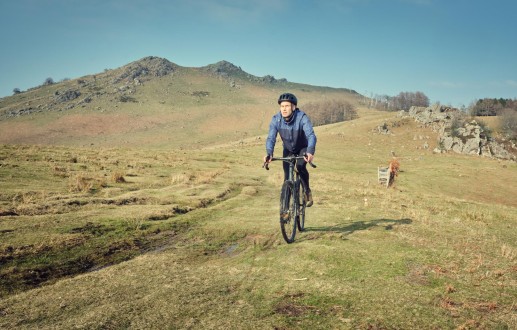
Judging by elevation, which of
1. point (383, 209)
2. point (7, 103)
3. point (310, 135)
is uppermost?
point (7, 103)

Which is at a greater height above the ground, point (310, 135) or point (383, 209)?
point (310, 135)

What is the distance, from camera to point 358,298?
5.28 metres

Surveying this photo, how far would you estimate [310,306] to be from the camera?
200 inches

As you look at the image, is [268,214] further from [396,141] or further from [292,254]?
[396,141]

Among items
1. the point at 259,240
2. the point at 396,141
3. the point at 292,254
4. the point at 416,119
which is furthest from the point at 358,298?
the point at 416,119

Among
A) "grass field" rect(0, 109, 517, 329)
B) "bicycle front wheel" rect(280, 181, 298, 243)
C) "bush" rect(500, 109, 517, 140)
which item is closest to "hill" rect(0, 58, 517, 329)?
"grass field" rect(0, 109, 517, 329)

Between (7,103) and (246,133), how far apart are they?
430 feet

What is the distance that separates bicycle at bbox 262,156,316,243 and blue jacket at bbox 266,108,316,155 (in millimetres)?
485

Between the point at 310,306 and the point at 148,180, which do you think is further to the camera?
the point at 148,180

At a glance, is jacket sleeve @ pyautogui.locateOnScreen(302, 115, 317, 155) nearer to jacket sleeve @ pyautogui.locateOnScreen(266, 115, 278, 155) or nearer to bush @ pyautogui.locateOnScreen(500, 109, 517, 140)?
jacket sleeve @ pyautogui.locateOnScreen(266, 115, 278, 155)

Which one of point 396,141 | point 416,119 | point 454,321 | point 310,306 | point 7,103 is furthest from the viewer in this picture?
point 7,103

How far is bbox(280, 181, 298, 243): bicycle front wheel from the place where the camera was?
327 inches

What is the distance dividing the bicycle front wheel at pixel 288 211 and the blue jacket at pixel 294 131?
44.8 inches

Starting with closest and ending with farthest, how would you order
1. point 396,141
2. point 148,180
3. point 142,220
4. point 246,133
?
1. point 142,220
2. point 148,180
3. point 396,141
4. point 246,133
